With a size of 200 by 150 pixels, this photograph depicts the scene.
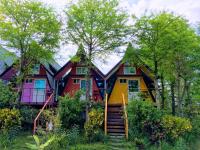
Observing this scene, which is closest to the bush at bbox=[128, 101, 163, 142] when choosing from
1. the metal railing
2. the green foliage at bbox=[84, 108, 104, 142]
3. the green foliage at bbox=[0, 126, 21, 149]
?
the green foliage at bbox=[84, 108, 104, 142]

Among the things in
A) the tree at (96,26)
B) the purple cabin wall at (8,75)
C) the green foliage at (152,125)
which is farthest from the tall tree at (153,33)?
the purple cabin wall at (8,75)

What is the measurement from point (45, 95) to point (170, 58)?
11237mm

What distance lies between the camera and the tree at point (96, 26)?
16.3m

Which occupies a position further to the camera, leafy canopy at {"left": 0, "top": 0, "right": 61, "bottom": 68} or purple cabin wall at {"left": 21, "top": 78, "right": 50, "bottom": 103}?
purple cabin wall at {"left": 21, "top": 78, "right": 50, "bottom": 103}

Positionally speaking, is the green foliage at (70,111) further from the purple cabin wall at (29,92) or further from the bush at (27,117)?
the purple cabin wall at (29,92)

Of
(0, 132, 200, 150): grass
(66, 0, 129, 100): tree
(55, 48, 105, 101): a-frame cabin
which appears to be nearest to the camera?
(0, 132, 200, 150): grass

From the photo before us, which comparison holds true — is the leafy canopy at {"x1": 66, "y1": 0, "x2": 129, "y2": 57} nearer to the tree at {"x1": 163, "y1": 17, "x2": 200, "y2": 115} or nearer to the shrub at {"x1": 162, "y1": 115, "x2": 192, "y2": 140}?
the tree at {"x1": 163, "y1": 17, "x2": 200, "y2": 115}

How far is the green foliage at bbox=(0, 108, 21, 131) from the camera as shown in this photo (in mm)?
14500

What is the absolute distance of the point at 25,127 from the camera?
55.3 feet

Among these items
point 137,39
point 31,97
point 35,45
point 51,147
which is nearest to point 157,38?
point 137,39

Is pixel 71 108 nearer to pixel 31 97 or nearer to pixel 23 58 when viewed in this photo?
pixel 23 58

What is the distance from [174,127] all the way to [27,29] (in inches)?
450

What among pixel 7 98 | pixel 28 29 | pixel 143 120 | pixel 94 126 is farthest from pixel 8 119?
pixel 143 120

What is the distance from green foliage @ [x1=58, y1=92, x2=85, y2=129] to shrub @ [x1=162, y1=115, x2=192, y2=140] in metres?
5.44
